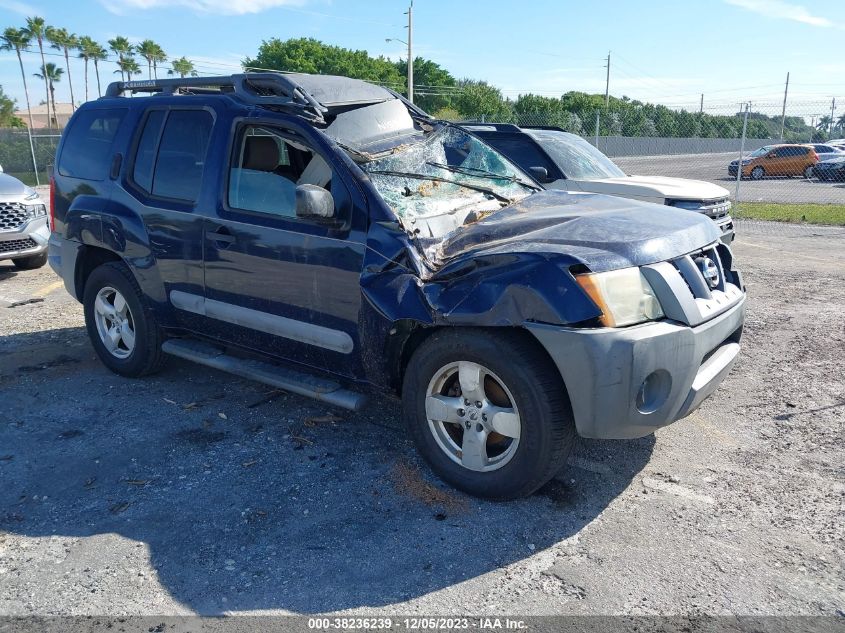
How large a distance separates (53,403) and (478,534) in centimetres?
339

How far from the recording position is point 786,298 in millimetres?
7465

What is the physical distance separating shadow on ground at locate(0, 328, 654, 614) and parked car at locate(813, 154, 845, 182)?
2785 cm

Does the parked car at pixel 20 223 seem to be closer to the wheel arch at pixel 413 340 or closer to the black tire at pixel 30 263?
the black tire at pixel 30 263

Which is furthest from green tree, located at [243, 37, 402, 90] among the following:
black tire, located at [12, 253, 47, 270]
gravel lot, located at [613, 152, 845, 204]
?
black tire, located at [12, 253, 47, 270]

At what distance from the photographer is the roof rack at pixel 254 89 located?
13.6ft

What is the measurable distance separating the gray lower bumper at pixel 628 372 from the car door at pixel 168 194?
2599 millimetres

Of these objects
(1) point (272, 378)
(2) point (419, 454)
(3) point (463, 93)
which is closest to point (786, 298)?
(2) point (419, 454)

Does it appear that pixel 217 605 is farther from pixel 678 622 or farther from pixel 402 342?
pixel 678 622

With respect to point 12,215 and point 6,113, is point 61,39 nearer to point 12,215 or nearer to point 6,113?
point 6,113

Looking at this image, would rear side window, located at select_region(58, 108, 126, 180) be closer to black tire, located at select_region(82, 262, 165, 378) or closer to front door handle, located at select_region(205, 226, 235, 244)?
black tire, located at select_region(82, 262, 165, 378)

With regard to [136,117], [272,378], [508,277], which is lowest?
[272,378]

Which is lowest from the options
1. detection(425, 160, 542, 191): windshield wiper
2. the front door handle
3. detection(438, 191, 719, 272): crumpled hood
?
the front door handle

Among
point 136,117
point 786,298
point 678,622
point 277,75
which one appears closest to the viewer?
point 678,622

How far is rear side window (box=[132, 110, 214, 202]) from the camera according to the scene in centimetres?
466
